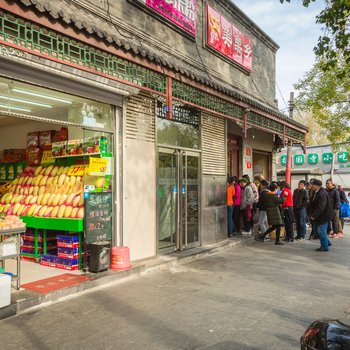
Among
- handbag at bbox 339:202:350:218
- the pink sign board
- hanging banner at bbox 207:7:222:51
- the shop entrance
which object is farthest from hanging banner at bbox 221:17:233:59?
handbag at bbox 339:202:350:218

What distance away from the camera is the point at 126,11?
8.46 metres

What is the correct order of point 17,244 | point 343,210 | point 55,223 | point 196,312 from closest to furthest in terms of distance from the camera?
Answer: 1. point 196,312
2. point 17,244
3. point 55,223
4. point 343,210

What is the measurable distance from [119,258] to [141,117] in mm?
2992

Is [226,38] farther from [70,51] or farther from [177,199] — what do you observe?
[70,51]

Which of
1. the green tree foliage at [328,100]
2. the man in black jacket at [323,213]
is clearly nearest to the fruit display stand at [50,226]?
the man in black jacket at [323,213]

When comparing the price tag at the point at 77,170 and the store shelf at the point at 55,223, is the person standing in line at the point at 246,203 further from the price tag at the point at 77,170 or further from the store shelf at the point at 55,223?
the store shelf at the point at 55,223

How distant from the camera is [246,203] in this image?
→ 11930 mm

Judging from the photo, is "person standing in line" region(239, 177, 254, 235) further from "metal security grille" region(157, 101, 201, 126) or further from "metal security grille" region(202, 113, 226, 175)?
"metal security grille" region(157, 101, 201, 126)

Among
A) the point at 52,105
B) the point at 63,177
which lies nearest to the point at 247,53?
the point at 63,177

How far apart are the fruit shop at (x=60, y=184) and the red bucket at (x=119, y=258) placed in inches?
10.5

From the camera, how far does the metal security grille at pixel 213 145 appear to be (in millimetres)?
10258

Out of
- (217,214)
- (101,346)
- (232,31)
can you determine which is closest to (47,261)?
(101,346)

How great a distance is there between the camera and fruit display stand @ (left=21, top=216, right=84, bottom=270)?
22.9 feet

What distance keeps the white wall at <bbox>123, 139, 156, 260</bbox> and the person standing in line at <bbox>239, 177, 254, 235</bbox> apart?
4.53m
